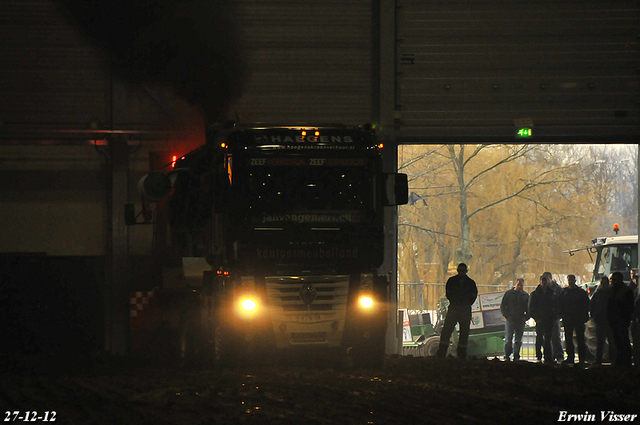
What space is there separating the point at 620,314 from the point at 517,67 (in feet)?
17.6

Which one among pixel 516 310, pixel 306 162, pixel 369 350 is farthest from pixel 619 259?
pixel 306 162

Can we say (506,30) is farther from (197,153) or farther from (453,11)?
(197,153)

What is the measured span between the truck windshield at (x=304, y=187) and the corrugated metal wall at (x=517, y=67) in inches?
226

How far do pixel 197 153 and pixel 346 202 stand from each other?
8.62 ft

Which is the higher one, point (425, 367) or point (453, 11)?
point (453, 11)

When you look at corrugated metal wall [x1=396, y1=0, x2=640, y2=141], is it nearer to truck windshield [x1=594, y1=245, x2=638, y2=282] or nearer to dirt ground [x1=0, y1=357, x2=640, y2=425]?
truck windshield [x1=594, y1=245, x2=638, y2=282]

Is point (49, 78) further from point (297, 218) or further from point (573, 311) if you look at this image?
point (573, 311)

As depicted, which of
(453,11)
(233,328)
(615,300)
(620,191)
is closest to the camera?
(233,328)

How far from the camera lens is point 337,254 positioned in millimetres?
10047

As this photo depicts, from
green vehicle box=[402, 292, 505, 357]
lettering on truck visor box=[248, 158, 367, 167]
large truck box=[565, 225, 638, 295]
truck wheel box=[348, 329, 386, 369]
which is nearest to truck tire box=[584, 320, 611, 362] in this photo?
large truck box=[565, 225, 638, 295]

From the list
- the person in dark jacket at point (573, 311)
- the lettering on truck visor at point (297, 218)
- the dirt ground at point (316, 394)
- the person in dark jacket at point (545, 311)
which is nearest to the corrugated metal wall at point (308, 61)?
the person in dark jacket at point (545, 311)

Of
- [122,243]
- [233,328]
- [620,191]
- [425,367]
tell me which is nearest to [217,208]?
[233,328]

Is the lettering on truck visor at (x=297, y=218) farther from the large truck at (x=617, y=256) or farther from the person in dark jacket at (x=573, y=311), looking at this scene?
the large truck at (x=617, y=256)

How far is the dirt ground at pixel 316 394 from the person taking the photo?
282 inches
